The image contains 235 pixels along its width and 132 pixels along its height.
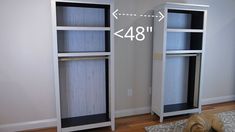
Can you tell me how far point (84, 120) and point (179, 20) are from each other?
208cm

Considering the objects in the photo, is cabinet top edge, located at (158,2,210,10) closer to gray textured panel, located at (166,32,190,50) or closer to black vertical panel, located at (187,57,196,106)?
gray textured panel, located at (166,32,190,50)

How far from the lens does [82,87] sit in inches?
97.9

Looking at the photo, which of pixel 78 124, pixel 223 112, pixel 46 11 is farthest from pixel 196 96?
pixel 46 11

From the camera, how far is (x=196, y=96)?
282 cm

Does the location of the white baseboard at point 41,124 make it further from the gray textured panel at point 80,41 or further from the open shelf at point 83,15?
the open shelf at point 83,15

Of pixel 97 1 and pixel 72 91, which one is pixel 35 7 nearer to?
pixel 97 1

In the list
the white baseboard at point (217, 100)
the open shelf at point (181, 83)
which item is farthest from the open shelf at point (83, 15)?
the white baseboard at point (217, 100)

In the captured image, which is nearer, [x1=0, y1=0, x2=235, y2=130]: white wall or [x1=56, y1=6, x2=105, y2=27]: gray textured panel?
[x1=0, y1=0, x2=235, y2=130]: white wall

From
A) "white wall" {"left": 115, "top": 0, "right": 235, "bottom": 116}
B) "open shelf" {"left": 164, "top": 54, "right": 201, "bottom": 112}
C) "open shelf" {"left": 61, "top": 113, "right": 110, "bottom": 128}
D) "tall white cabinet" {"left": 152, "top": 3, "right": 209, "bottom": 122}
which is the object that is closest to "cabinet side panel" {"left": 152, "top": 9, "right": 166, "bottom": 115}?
"tall white cabinet" {"left": 152, "top": 3, "right": 209, "bottom": 122}

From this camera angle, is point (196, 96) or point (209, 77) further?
point (209, 77)

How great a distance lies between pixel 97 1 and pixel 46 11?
0.69 meters

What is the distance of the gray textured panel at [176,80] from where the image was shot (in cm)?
289

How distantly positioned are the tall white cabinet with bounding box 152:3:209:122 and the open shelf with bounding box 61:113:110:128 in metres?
0.82

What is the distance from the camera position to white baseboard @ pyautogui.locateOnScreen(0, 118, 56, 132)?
2.29 m
